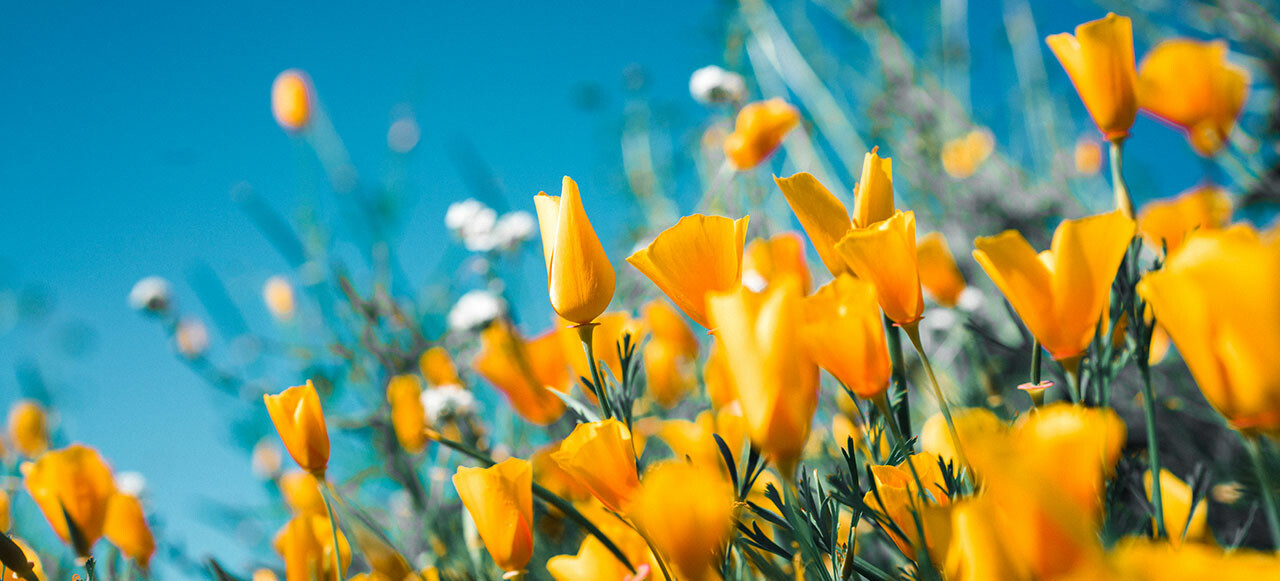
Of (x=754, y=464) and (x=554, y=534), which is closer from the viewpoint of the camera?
(x=754, y=464)

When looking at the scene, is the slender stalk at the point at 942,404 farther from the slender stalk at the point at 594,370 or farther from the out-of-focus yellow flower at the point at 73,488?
the out-of-focus yellow flower at the point at 73,488

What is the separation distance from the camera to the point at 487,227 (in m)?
1.33

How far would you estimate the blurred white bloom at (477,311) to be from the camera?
1115 millimetres

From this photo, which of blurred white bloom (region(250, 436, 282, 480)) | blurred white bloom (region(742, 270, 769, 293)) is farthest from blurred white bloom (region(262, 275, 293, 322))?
blurred white bloom (region(742, 270, 769, 293))

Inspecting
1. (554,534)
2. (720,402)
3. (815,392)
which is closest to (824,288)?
(815,392)

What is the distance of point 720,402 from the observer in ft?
2.28

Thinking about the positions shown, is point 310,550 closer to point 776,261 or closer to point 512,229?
point 776,261

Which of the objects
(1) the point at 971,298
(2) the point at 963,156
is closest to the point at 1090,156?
(2) the point at 963,156

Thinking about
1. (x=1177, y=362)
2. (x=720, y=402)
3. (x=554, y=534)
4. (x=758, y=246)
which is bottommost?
(x=1177, y=362)

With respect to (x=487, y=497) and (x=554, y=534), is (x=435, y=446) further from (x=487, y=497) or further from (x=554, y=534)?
(x=487, y=497)

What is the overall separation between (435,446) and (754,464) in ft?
3.06

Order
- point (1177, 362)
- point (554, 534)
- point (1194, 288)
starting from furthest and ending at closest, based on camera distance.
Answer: point (1177, 362)
point (554, 534)
point (1194, 288)

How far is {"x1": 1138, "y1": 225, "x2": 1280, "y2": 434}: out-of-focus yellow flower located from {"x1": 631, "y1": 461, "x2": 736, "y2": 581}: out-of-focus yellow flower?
191 mm

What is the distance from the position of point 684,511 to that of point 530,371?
1.74 ft
